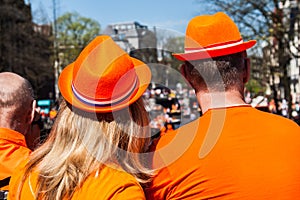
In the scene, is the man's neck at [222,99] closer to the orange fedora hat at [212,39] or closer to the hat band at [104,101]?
the orange fedora hat at [212,39]

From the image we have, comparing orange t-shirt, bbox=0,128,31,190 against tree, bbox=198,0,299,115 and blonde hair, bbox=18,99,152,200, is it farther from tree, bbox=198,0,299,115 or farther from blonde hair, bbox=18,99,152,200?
tree, bbox=198,0,299,115

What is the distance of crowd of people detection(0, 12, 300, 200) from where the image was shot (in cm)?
185

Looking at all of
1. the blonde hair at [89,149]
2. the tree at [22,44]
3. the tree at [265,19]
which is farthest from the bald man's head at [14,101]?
the tree at [22,44]

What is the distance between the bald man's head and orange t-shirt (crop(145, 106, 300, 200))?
1195 mm

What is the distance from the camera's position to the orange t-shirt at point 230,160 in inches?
76.0

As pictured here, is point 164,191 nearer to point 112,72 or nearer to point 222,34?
point 112,72

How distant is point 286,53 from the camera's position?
23.6m

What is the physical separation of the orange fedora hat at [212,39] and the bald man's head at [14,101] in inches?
45.0

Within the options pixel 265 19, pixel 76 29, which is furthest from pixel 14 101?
pixel 76 29

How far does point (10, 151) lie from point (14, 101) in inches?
11.9

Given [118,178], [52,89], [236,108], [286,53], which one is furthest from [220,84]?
[52,89]

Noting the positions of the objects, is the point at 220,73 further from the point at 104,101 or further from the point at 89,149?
the point at 89,149

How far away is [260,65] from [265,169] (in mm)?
29592

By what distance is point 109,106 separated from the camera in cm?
190
